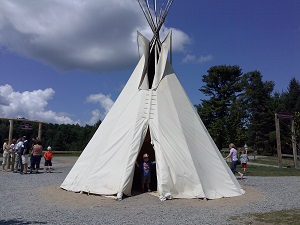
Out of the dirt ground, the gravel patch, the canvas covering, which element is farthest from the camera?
the canvas covering

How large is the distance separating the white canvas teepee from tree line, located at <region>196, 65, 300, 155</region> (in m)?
29.6

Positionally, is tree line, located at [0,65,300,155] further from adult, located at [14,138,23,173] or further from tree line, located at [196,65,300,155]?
adult, located at [14,138,23,173]

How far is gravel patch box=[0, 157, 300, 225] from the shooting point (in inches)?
254

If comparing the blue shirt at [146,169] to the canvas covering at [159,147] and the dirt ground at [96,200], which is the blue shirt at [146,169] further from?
the canvas covering at [159,147]

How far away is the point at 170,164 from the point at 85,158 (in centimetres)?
295

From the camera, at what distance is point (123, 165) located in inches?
346

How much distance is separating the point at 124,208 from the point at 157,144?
232 cm

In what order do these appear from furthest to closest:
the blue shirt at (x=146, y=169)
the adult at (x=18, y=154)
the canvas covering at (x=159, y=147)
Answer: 1. the adult at (x=18, y=154)
2. the blue shirt at (x=146, y=169)
3. the canvas covering at (x=159, y=147)

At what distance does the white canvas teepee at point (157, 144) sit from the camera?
8625mm

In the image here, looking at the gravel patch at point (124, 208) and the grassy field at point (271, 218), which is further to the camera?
the gravel patch at point (124, 208)

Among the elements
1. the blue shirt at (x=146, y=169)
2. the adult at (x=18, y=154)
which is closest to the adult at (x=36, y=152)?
the adult at (x=18, y=154)

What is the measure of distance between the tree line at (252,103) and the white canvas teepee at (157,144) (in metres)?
29.6

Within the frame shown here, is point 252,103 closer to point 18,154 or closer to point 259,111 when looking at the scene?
point 259,111

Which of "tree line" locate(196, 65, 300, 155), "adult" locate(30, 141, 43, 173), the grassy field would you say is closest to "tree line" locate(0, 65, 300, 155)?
"tree line" locate(196, 65, 300, 155)
